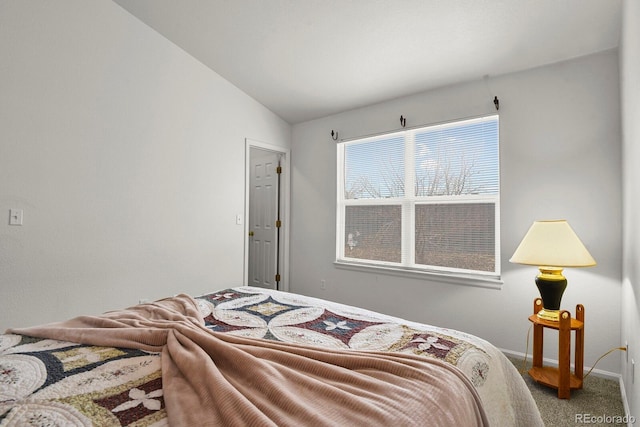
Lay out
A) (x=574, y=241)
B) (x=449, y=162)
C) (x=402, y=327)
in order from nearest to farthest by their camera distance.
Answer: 1. (x=402, y=327)
2. (x=574, y=241)
3. (x=449, y=162)

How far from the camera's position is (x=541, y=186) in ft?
8.66

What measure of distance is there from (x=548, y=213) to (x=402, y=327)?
72.3 inches

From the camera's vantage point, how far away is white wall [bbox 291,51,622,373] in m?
2.39

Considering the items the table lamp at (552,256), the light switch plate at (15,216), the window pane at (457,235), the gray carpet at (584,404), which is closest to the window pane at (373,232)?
the window pane at (457,235)

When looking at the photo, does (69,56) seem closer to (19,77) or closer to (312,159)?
(19,77)

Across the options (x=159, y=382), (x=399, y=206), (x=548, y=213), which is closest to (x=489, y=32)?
(x=548, y=213)

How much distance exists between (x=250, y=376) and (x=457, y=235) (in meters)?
2.63

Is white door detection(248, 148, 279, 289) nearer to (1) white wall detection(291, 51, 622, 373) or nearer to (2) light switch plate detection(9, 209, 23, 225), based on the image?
(1) white wall detection(291, 51, 622, 373)

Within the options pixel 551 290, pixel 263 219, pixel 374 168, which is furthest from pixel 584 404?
pixel 263 219

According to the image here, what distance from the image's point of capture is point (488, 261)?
2943mm

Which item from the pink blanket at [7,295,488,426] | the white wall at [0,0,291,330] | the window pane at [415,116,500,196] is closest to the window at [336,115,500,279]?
the window pane at [415,116,500,196]

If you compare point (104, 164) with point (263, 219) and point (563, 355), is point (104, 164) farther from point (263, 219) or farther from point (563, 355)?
point (563, 355)

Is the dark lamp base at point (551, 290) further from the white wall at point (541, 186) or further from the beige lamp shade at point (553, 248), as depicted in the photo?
the white wall at point (541, 186)

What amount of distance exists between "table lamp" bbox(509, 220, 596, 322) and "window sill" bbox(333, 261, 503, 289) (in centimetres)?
53
